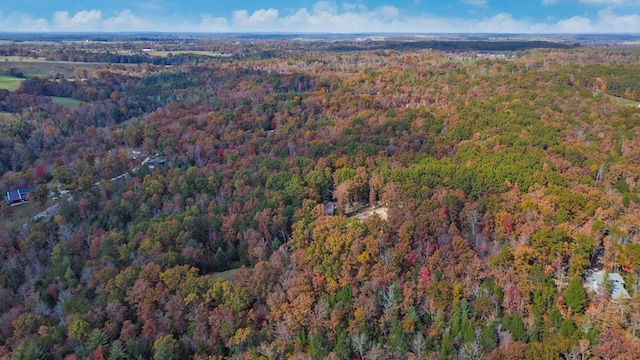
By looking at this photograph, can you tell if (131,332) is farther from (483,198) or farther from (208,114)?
(208,114)

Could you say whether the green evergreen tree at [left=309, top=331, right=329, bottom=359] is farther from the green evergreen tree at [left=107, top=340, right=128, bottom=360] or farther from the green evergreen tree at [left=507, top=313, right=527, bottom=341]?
the green evergreen tree at [left=507, top=313, right=527, bottom=341]

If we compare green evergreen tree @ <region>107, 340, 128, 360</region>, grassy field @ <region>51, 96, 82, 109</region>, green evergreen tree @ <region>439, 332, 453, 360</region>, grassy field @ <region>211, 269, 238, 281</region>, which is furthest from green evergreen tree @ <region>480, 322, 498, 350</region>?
grassy field @ <region>51, 96, 82, 109</region>

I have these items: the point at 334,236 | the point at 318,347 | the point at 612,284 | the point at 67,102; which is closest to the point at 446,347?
the point at 318,347

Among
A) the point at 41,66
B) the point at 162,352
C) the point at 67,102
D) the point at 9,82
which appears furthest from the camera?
the point at 41,66

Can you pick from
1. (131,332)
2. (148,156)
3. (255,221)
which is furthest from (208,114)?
(131,332)

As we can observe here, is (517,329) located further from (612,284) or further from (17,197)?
(17,197)

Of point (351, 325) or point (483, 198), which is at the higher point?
point (483, 198)
